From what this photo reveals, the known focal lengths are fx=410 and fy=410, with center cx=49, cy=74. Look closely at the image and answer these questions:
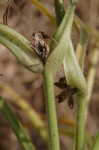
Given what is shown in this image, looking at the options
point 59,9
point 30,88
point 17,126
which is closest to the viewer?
point 59,9

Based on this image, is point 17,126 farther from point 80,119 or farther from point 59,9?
point 59,9

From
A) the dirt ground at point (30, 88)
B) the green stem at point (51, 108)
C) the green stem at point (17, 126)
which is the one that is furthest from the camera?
the dirt ground at point (30, 88)

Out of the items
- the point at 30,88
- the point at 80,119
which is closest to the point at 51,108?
the point at 80,119

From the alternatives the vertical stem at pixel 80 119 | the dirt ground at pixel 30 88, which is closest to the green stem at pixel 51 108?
the vertical stem at pixel 80 119

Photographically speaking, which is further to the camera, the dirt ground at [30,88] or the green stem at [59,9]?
the dirt ground at [30,88]

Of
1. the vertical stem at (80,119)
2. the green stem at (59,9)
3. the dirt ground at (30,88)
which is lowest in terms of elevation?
the dirt ground at (30,88)

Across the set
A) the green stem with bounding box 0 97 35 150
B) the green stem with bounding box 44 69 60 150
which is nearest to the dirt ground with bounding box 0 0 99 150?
the green stem with bounding box 0 97 35 150

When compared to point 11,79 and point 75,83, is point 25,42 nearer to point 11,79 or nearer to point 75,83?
point 75,83

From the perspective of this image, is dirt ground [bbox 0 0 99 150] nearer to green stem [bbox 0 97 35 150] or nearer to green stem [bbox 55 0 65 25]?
green stem [bbox 0 97 35 150]

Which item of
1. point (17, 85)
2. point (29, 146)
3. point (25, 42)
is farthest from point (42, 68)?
point (17, 85)

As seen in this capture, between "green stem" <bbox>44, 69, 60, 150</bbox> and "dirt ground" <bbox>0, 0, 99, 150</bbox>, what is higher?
"green stem" <bbox>44, 69, 60, 150</bbox>

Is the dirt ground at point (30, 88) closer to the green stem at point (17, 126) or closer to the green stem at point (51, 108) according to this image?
the green stem at point (17, 126)

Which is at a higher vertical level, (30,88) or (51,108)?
(51,108)
